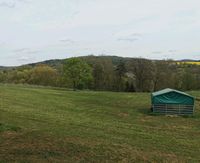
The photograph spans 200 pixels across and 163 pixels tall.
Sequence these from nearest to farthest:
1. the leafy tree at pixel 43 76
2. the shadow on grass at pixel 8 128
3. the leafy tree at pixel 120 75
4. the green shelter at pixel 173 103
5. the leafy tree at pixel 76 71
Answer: the shadow on grass at pixel 8 128 < the green shelter at pixel 173 103 < the leafy tree at pixel 76 71 < the leafy tree at pixel 120 75 < the leafy tree at pixel 43 76

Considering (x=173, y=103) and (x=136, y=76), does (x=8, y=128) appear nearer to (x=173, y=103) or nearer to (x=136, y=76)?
(x=173, y=103)

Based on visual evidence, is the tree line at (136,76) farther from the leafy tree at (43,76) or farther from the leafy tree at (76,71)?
the leafy tree at (43,76)

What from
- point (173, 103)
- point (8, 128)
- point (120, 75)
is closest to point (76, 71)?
point (120, 75)

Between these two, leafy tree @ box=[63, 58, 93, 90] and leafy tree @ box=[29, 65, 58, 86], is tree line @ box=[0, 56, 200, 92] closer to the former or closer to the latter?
leafy tree @ box=[63, 58, 93, 90]

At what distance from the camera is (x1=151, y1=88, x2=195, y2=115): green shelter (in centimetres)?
3078

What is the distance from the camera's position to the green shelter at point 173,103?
101 ft

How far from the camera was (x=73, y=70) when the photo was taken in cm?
7044

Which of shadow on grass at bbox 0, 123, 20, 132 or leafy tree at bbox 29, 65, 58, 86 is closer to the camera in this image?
shadow on grass at bbox 0, 123, 20, 132

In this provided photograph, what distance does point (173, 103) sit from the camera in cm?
3098

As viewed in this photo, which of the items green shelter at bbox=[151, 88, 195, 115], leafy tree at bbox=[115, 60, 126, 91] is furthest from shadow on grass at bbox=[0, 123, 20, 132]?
leafy tree at bbox=[115, 60, 126, 91]

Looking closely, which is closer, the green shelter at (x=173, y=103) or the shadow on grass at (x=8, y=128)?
the shadow on grass at (x=8, y=128)

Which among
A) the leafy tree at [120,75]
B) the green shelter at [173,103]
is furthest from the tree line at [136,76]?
the green shelter at [173,103]

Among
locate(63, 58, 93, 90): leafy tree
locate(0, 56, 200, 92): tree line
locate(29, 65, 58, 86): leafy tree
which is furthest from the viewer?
locate(29, 65, 58, 86): leafy tree

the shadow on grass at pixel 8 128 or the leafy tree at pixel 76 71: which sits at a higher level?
the leafy tree at pixel 76 71
